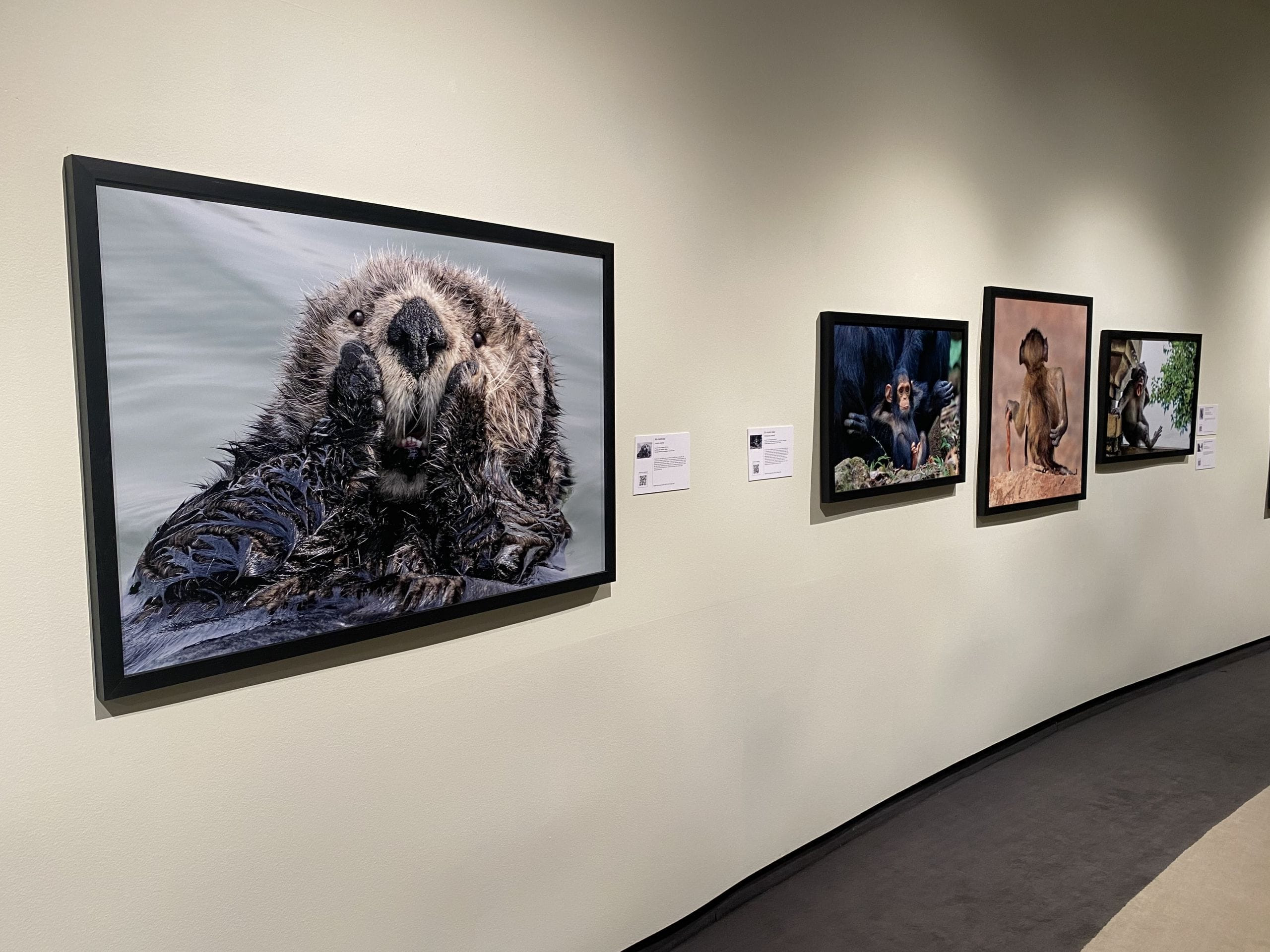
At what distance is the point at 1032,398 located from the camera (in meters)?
3.80

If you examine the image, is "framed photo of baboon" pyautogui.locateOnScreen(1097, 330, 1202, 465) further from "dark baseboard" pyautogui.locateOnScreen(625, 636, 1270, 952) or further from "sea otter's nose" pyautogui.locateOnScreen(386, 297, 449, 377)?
"sea otter's nose" pyautogui.locateOnScreen(386, 297, 449, 377)

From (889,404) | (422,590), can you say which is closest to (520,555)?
(422,590)

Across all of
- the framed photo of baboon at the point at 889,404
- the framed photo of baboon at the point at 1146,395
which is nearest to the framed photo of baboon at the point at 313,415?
the framed photo of baboon at the point at 889,404

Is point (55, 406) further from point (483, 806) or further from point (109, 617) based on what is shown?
point (483, 806)

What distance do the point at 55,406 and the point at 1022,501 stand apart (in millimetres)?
3533

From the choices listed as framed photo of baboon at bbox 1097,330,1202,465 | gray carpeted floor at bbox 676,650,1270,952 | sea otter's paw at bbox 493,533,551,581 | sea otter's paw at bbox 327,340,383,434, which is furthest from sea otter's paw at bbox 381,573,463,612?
framed photo of baboon at bbox 1097,330,1202,465

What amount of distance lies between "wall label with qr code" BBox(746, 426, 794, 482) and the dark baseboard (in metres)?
1.33

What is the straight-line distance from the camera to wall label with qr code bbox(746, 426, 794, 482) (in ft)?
9.00

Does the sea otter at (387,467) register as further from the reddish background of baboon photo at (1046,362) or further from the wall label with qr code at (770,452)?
the reddish background of baboon photo at (1046,362)

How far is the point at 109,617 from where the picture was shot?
1.47 m

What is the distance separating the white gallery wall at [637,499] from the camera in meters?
1.48

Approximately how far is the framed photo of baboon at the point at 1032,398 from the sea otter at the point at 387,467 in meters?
2.18

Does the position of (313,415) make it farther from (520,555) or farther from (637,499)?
(637,499)

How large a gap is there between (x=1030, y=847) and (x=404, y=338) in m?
2.82
